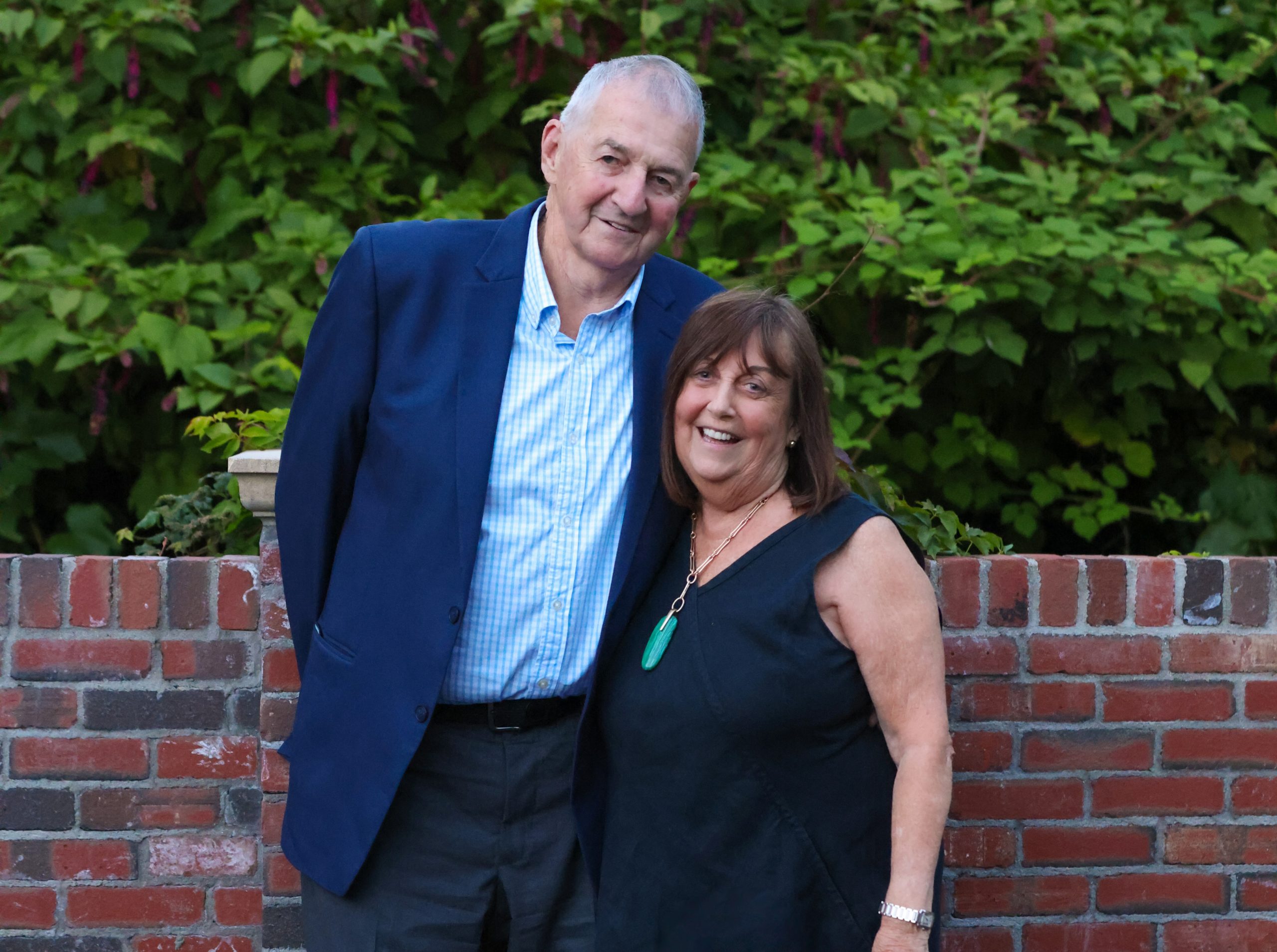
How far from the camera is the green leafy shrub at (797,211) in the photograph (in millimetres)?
3430

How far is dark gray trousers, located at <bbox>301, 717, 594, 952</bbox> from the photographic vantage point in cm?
209

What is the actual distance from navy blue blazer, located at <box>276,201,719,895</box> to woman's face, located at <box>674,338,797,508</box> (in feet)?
0.39

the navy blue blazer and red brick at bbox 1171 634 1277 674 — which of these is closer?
the navy blue blazer

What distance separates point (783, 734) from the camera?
192cm

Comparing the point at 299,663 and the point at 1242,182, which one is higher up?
the point at 1242,182

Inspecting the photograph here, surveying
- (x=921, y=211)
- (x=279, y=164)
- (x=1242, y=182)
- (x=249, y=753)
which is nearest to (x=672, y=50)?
(x=921, y=211)

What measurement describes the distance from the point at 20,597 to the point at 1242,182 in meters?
3.60

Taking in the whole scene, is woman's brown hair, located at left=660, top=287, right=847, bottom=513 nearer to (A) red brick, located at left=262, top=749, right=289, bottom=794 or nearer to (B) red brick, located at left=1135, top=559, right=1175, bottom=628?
(B) red brick, located at left=1135, top=559, right=1175, bottom=628

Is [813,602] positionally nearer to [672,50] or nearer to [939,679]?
[939,679]

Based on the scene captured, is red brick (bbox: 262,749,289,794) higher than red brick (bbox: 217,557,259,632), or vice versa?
red brick (bbox: 217,557,259,632)

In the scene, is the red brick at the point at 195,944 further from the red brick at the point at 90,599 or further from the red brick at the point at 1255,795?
the red brick at the point at 1255,795

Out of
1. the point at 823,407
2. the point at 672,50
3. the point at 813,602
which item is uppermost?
the point at 672,50

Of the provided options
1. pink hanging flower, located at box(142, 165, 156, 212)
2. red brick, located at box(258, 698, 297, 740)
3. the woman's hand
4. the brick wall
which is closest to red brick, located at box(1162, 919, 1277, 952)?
the brick wall

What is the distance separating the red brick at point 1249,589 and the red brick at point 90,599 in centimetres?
226
